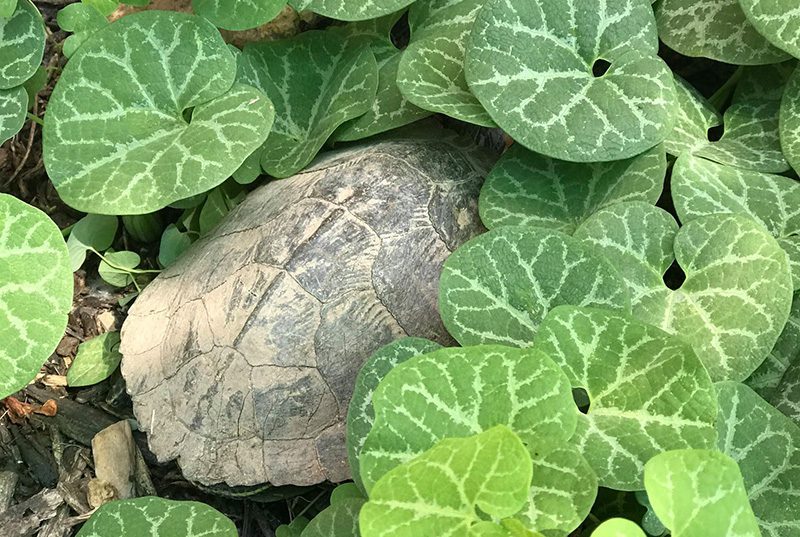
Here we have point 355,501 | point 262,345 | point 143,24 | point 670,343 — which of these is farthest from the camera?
point 143,24

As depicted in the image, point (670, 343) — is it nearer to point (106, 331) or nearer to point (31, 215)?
point (31, 215)

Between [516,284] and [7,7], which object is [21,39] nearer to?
[7,7]

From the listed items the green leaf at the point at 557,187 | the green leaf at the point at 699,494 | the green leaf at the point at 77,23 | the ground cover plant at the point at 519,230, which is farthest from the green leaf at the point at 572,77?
the green leaf at the point at 77,23

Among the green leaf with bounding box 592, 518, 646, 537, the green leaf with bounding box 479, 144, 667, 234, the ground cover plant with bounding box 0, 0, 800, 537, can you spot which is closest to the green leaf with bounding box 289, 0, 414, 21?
the ground cover plant with bounding box 0, 0, 800, 537

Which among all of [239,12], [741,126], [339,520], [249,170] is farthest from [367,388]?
[741,126]

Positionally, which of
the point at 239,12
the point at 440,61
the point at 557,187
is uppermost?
the point at 239,12

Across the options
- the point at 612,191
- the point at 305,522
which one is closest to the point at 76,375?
the point at 305,522
